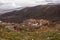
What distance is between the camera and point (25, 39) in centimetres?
3203

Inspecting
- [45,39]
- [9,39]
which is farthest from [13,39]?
[45,39]

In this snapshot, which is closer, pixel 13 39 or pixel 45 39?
pixel 13 39

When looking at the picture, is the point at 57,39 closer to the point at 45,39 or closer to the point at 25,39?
the point at 45,39

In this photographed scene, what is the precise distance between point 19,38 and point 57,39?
586 centimetres

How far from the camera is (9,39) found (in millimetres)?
31531

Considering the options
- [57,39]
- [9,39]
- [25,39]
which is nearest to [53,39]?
[57,39]

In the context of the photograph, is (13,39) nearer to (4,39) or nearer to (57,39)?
(4,39)

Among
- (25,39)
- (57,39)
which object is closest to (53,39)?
(57,39)

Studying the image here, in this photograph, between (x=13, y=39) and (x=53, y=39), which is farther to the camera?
(x=53, y=39)

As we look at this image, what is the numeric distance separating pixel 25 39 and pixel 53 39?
4585mm

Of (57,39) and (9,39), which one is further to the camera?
(57,39)

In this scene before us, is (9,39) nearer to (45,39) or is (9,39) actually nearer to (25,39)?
(25,39)

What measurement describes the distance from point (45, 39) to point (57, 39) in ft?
6.23

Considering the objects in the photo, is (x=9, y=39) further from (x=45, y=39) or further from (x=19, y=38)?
(x=45, y=39)
